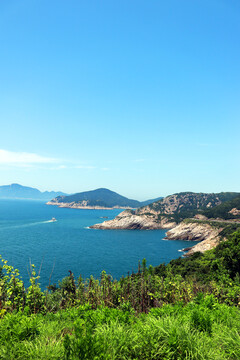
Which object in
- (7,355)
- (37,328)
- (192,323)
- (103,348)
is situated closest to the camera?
(103,348)

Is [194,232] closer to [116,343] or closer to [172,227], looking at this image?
[172,227]

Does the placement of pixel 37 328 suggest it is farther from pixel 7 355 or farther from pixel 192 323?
pixel 192 323

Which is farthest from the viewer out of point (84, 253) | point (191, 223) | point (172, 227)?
point (172, 227)

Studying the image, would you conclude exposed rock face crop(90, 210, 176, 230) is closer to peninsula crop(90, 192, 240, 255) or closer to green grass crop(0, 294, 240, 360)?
peninsula crop(90, 192, 240, 255)

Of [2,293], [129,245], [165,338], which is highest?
[165,338]

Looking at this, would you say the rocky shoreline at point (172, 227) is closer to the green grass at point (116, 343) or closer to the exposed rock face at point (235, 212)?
the exposed rock face at point (235, 212)

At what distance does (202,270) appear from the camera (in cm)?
4859

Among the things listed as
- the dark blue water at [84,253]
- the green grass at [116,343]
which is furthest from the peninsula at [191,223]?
the green grass at [116,343]

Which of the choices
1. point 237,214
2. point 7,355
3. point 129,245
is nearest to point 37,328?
point 7,355

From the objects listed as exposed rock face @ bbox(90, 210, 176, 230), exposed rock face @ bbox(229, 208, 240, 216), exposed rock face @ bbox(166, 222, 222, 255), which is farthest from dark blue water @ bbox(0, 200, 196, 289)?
exposed rock face @ bbox(229, 208, 240, 216)

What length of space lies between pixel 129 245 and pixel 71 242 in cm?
2910

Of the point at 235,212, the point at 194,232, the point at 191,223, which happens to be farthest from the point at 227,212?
the point at 194,232

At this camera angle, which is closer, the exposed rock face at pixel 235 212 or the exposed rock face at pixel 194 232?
the exposed rock face at pixel 194 232

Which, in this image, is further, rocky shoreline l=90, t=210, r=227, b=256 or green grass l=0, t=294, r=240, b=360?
rocky shoreline l=90, t=210, r=227, b=256
